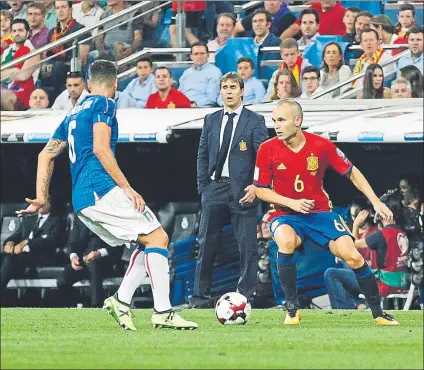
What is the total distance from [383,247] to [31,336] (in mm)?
5125

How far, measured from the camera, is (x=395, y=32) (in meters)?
16.0

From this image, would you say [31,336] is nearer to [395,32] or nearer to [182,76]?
[182,76]

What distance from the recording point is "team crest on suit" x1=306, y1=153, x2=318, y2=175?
394 inches

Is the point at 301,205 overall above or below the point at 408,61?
below

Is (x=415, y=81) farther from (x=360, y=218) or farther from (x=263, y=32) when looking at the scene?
(x=263, y=32)

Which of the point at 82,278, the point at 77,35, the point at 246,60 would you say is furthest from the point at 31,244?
the point at 246,60

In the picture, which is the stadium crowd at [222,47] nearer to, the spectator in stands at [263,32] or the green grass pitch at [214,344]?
the spectator in stands at [263,32]

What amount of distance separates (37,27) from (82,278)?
431 cm

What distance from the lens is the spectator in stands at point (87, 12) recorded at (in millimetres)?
17734

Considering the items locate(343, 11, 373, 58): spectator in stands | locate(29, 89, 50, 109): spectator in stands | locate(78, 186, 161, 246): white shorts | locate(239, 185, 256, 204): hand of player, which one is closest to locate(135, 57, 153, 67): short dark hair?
locate(29, 89, 50, 109): spectator in stands

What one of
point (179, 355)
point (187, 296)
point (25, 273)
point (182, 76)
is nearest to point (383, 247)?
point (187, 296)

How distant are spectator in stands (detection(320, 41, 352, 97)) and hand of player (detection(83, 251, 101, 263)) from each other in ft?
10.4

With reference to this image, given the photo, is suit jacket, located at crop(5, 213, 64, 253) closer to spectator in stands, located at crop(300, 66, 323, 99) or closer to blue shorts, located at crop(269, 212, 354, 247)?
spectator in stands, located at crop(300, 66, 323, 99)

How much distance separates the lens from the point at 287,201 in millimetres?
9789
